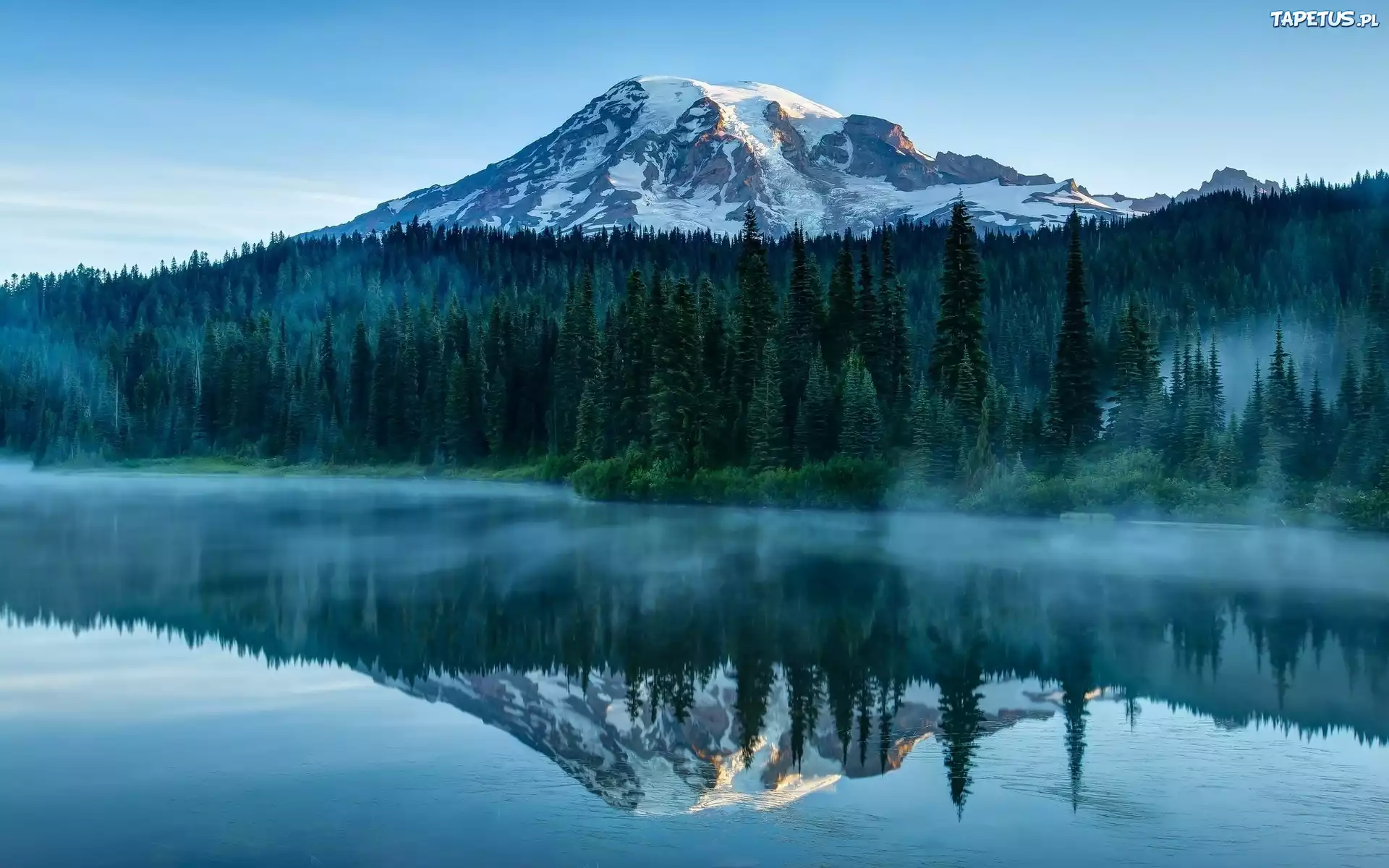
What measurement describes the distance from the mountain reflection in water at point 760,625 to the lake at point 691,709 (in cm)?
19

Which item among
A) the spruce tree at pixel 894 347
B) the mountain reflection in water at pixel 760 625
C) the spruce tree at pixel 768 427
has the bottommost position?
the mountain reflection in water at pixel 760 625

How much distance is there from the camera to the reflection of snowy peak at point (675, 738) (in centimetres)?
2253

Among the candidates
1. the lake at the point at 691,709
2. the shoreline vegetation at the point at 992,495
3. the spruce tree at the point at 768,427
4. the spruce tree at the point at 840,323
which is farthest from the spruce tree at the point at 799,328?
the lake at the point at 691,709

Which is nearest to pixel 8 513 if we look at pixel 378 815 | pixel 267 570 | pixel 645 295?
pixel 267 570

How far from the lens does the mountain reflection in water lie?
26641 millimetres

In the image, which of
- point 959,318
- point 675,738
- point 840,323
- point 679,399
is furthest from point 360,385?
point 675,738

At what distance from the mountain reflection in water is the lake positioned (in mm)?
190

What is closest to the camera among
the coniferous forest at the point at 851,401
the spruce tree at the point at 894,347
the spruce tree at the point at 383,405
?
the coniferous forest at the point at 851,401

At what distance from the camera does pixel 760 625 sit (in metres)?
40.4

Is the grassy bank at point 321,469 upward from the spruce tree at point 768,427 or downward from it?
downward

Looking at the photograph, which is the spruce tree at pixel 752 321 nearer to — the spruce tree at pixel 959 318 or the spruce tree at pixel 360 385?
the spruce tree at pixel 959 318

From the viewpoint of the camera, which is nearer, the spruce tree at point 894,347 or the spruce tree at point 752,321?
the spruce tree at point 894,347

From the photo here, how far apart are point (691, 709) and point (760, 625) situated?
11.8m

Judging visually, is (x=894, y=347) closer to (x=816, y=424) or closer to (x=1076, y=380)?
(x=816, y=424)
